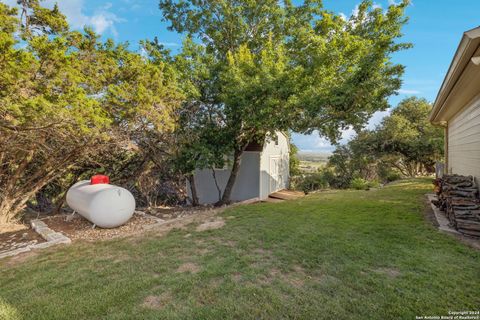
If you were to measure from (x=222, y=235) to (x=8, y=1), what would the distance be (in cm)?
655

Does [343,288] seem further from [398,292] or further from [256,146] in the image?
[256,146]

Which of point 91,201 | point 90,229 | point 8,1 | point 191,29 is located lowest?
point 90,229

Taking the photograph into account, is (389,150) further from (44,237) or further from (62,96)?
(44,237)

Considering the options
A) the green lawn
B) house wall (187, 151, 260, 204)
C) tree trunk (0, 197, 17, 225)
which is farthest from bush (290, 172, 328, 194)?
tree trunk (0, 197, 17, 225)

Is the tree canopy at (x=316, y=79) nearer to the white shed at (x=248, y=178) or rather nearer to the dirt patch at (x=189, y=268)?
the white shed at (x=248, y=178)

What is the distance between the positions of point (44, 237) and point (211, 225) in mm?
4210

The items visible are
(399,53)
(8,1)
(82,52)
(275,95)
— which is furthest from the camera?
(399,53)

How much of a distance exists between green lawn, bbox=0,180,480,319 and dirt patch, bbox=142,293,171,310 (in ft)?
0.04

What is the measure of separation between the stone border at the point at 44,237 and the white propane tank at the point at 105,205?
2.69 ft

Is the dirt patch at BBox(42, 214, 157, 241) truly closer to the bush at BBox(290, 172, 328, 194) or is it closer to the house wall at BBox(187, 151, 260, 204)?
the house wall at BBox(187, 151, 260, 204)

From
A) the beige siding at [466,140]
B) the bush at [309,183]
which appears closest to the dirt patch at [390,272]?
the beige siding at [466,140]

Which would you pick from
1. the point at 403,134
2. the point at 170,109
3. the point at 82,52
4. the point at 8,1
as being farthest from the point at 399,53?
the point at 403,134

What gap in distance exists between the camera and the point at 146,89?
21.7 ft

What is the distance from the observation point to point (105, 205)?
645 centimetres
